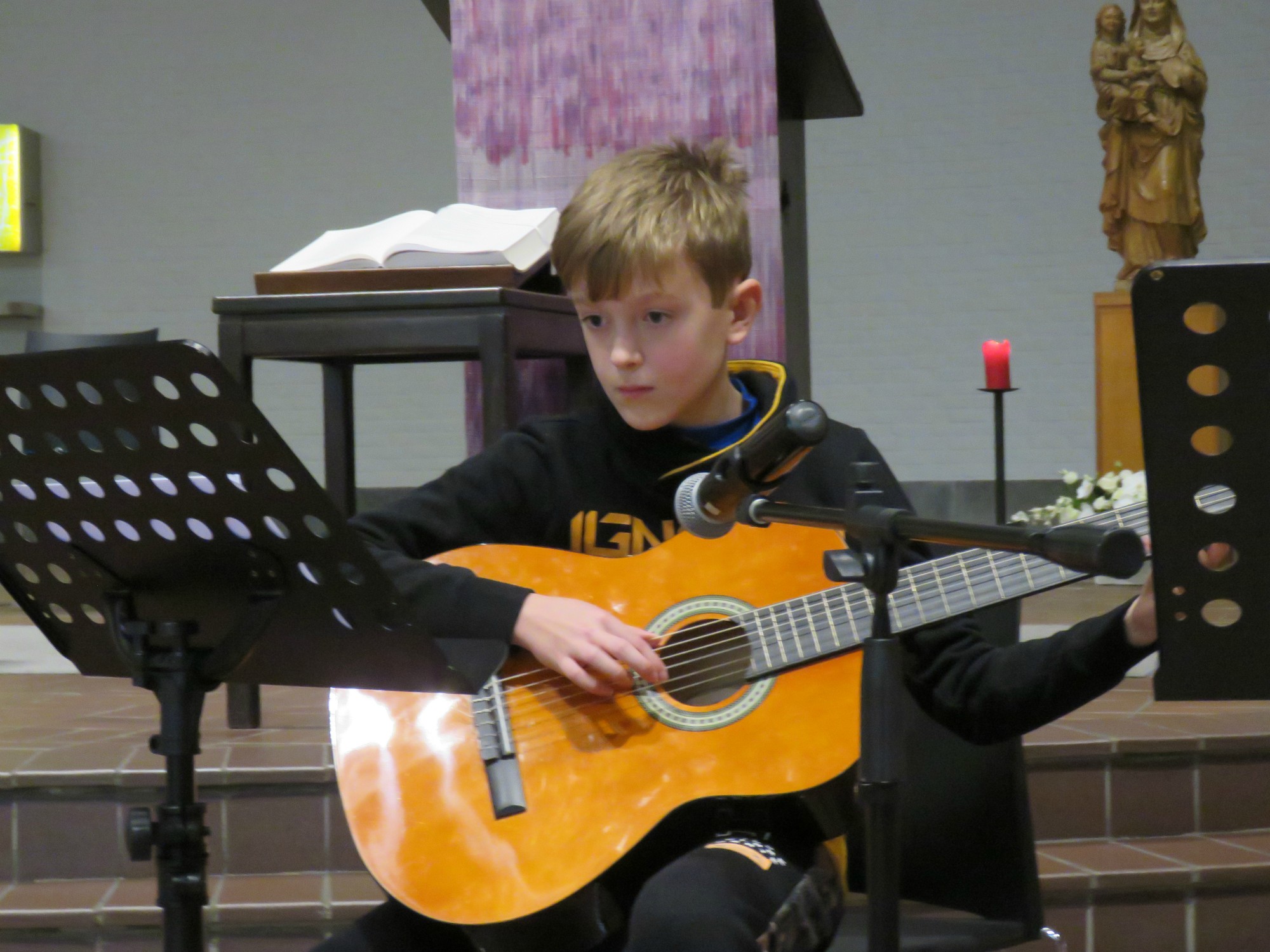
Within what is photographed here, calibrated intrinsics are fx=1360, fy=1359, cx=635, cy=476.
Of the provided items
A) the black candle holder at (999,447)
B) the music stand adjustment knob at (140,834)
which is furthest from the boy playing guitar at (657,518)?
the black candle holder at (999,447)

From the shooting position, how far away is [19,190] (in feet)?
24.3

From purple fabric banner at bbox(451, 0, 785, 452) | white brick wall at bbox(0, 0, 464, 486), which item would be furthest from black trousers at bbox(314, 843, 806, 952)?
white brick wall at bbox(0, 0, 464, 486)

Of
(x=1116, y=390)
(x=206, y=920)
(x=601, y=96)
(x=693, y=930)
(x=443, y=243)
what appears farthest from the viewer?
(x=1116, y=390)

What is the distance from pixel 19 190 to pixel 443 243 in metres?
6.06

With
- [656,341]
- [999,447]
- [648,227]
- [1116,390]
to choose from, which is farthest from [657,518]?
[1116,390]

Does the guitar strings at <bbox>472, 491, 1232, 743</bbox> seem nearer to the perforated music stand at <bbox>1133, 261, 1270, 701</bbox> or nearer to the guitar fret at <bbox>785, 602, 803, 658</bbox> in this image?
the guitar fret at <bbox>785, 602, 803, 658</bbox>

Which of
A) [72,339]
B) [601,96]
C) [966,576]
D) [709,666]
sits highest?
[601,96]

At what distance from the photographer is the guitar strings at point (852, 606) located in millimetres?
1348

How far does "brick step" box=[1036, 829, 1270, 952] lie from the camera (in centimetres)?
217

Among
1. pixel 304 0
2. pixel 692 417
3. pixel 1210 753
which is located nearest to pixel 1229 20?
pixel 304 0

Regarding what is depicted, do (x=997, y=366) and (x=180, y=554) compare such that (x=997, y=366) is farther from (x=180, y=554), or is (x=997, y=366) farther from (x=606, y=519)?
(x=180, y=554)

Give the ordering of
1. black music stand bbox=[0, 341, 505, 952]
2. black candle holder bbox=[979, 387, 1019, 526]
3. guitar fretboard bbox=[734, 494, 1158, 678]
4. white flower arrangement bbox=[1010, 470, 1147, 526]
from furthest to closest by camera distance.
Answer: white flower arrangement bbox=[1010, 470, 1147, 526], black candle holder bbox=[979, 387, 1019, 526], guitar fretboard bbox=[734, 494, 1158, 678], black music stand bbox=[0, 341, 505, 952]

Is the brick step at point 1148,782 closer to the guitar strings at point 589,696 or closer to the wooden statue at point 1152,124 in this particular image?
the guitar strings at point 589,696

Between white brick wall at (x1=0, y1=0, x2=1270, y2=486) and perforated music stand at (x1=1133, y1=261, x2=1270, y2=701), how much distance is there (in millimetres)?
6314
